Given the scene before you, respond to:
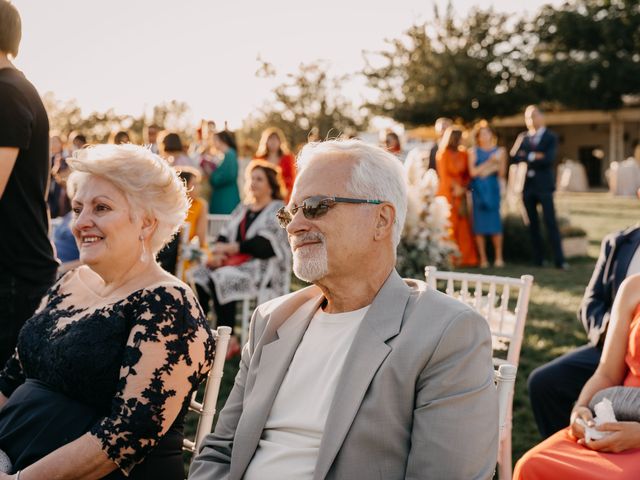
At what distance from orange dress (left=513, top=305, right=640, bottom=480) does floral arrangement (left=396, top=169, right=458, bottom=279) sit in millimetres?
4122

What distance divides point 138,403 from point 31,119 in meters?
1.38

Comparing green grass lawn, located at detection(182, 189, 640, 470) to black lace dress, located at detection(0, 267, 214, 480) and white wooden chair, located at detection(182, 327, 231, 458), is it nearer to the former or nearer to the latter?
white wooden chair, located at detection(182, 327, 231, 458)

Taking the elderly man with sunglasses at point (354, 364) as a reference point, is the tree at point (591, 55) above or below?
above

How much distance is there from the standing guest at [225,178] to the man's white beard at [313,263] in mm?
7474

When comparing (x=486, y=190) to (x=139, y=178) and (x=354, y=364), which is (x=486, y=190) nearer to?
(x=139, y=178)

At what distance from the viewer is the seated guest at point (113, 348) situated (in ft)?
7.95

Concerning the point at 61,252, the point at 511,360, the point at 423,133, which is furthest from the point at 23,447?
the point at 423,133

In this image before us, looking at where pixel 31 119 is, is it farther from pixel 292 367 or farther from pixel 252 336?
pixel 292 367

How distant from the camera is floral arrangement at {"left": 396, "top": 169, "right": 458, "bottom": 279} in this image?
7.04m

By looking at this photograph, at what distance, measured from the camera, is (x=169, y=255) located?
605 centimetres

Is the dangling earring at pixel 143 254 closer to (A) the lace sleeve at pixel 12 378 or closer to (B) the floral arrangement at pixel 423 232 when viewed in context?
(A) the lace sleeve at pixel 12 378

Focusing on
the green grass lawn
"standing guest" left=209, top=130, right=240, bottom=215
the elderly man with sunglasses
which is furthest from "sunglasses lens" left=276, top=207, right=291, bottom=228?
"standing guest" left=209, top=130, right=240, bottom=215

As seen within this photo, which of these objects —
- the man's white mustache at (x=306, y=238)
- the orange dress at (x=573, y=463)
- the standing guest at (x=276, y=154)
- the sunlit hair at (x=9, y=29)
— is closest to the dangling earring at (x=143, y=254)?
the man's white mustache at (x=306, y=238)

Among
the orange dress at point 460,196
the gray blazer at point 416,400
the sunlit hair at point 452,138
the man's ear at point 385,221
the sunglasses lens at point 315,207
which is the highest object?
the sunglasses lens at point 315,207
